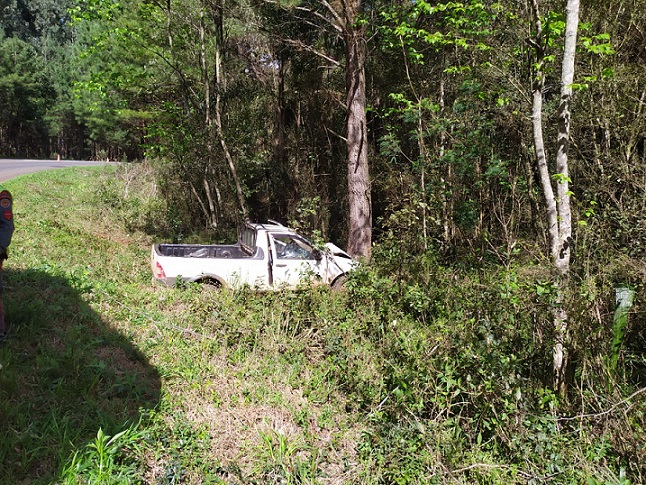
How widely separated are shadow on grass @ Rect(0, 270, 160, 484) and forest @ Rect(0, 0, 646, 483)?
247 cm

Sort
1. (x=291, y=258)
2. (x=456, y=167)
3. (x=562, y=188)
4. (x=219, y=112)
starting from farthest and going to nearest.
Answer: (x=219, y=112)
(x=456, y=167)
(x=291, y=258)
(x=562, y=188)

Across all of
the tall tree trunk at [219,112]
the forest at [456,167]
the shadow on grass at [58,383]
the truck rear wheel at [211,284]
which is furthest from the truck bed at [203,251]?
the tall tree trunk at [219,112]

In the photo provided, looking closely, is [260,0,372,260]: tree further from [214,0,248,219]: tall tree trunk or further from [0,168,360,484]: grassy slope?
[214,0,248,219]: tall tree trunk

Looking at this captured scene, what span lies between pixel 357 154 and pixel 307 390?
602 cm

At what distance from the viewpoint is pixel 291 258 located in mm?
8430

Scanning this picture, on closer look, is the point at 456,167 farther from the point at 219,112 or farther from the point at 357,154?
the point at 219,112

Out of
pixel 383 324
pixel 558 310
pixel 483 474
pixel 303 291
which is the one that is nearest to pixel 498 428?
pixel 483 474

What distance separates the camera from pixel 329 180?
1561 cm

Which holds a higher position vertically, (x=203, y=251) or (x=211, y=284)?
(x=203, y=251)

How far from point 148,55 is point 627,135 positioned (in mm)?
12876

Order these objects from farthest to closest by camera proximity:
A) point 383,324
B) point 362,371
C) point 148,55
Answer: point 148,55
point 383,324
point 362,371

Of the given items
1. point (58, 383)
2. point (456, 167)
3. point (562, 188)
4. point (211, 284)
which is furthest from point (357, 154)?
point (58, 383)

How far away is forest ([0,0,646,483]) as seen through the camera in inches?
169

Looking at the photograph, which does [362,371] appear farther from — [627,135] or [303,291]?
[627,135]
